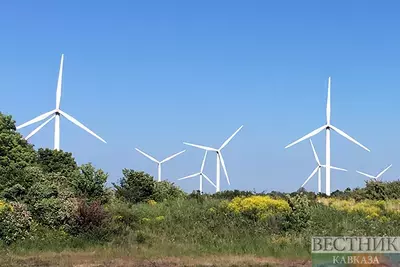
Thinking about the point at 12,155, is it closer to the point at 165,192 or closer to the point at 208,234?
the point at 208,234

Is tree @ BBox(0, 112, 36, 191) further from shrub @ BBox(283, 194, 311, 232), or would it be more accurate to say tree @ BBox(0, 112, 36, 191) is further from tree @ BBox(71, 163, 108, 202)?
shrub @ BBox(283, 194, 311, 232)

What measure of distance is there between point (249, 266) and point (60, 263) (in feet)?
17.4

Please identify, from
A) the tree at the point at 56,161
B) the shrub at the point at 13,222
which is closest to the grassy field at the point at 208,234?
the shrub at the point at 13,222

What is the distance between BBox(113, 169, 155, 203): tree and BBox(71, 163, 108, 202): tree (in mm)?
6704

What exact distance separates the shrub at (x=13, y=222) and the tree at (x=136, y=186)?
14.8 m

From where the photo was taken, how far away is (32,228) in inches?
868

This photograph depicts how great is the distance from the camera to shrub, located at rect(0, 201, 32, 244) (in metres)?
20.7

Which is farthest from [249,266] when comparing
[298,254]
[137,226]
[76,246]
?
[137,226]

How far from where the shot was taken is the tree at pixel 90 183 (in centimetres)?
2955

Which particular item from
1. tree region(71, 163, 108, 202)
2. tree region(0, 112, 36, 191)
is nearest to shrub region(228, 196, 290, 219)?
tree region(71, 163, 108, 202)

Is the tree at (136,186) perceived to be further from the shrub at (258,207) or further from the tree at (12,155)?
the shrub at (258,207)

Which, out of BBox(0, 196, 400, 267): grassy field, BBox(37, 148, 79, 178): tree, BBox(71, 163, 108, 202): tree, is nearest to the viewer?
BBox(0, 196, 400, 267): grassy field

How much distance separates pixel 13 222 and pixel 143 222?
607cm

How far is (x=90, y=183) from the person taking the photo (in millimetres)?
29781
